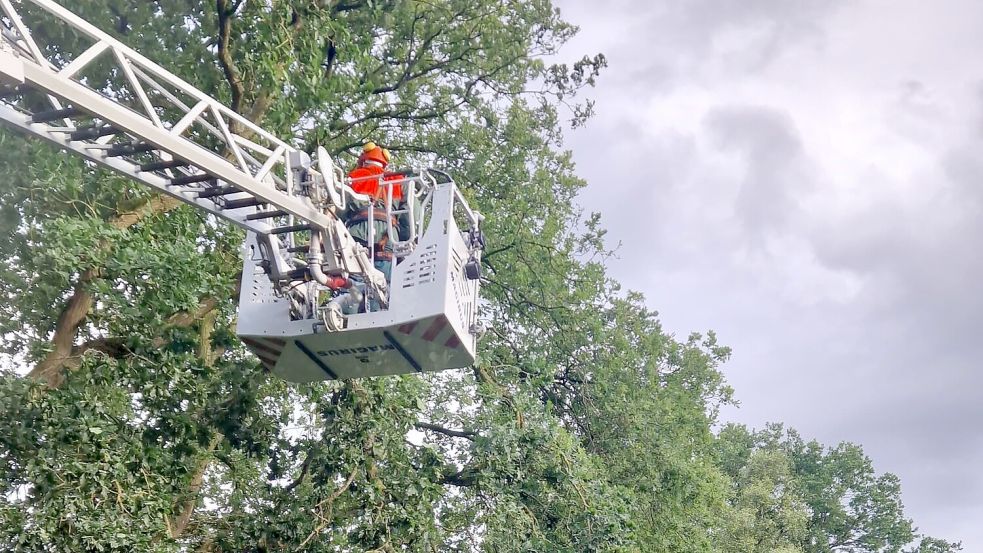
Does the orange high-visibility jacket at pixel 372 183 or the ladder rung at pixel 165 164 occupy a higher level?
the orange high-visibility jacket at pixel 372 183

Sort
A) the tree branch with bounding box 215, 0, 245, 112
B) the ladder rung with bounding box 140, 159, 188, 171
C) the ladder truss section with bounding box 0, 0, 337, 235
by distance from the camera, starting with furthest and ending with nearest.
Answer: the tree branch with bounding box 215, 0, 245, 112 < the ladder rung with bounding box 140, 159, 188, 171 < the ladder truss section with bounding box 0, 0, 337, 235

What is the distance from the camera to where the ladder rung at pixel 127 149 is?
728cm

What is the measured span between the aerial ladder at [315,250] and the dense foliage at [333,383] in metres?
1.91

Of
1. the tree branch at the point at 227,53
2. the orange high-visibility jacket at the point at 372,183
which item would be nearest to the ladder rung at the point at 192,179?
the orange high-visibility jacket at the point at 372,183

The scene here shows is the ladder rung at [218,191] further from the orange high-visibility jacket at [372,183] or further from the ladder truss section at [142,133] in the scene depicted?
the orange high-visibility jacket at [372,183]

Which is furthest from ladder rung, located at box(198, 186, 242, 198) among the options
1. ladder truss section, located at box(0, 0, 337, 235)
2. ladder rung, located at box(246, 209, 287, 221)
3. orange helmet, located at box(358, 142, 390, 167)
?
orange helmet, located at box(358, 142, 390, 167)

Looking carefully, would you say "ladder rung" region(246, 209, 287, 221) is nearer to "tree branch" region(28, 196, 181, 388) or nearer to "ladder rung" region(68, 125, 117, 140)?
"ladder rung" region(68, 125, 117, 140)

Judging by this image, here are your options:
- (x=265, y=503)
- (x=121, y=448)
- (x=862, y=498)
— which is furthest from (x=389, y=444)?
(x=862, y=498)

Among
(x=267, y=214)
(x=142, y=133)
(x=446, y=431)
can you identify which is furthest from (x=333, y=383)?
(x=142, y=133)

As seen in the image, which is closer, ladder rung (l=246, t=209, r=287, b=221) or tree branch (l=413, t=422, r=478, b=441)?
ladder rung (l=246, t=209, r=287, b=221)

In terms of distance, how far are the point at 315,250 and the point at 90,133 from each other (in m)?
1.92

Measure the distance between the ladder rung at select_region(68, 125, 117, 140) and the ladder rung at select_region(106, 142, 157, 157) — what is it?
138mm

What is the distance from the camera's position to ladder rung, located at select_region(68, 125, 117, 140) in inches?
284

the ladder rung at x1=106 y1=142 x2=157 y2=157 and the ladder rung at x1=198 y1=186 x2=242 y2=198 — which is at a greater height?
the ladder rung at x1=198 y1=186 x2=242 y2=198
